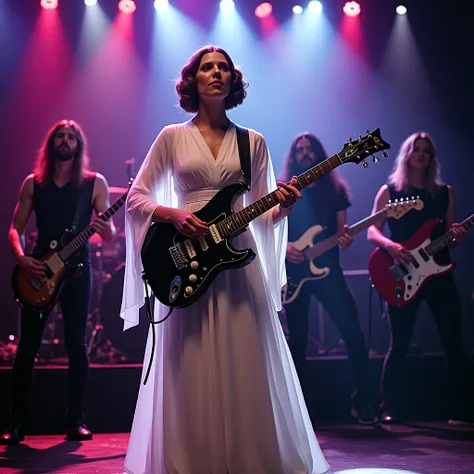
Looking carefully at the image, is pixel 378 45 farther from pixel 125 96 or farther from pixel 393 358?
pixel 393 358

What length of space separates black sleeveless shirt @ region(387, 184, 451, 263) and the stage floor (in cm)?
145

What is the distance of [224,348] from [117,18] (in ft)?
18.8

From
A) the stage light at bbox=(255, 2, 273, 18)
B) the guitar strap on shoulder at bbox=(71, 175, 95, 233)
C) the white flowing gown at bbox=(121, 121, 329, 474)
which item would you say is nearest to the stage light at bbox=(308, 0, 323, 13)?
the stage light at bbox=(255, 2, 273, 18)

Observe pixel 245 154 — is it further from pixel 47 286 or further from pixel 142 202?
pixel 47 286

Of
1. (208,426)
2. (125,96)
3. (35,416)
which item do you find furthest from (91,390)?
(125,96)

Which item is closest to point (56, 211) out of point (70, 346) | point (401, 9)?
point (70, 346)

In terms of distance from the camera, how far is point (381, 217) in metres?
5.95

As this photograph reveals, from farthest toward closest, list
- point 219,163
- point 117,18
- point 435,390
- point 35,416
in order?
1. point 117,18
2. point 435,390
3. point 35,416
4. point 219,163

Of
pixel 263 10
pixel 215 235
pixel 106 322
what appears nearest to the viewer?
pixel 215 235

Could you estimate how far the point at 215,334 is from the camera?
3453 millimetres

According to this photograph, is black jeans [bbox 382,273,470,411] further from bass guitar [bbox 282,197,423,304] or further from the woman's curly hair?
the woman's curly hair

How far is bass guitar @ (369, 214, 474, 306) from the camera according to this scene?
19.0 feet

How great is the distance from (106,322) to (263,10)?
3827 mm

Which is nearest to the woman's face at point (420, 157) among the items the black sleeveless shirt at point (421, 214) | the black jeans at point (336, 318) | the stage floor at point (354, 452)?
the black sleeveless shirt at point (421, 214)
